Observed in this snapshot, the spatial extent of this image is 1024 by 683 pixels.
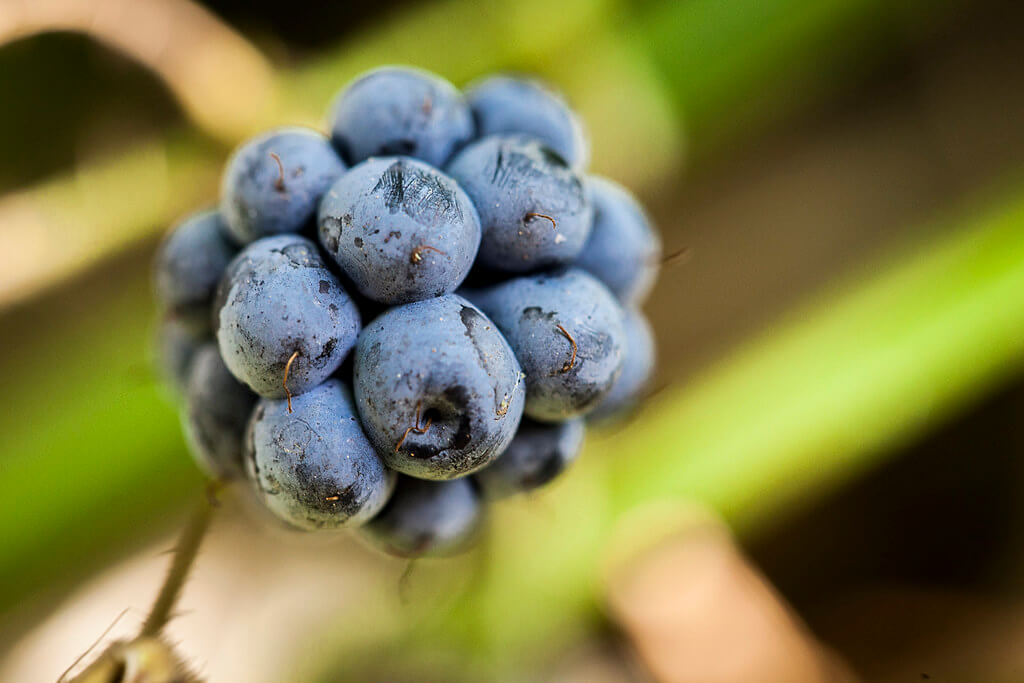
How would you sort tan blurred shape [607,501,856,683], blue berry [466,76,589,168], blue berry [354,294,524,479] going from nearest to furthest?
blue berry [354,294,524,479], blue berry [466,76,589,168], tan blurred shape [607,501,856,683]

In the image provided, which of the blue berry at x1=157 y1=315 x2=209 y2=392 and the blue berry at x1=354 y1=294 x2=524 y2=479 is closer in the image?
the blue berry at x1=354 y1=294 x2=524 y2=479

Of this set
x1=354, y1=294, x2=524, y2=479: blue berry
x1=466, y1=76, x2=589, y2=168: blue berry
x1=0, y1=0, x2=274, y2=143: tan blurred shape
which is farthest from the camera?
x1=0, y1=0, x2=274, y2=143: tan blurred shape

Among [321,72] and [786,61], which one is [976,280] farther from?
[321,72]

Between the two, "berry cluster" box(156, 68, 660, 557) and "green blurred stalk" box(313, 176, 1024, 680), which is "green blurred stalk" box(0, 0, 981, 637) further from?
"berry cluster" box(156, 68, 660, 557)

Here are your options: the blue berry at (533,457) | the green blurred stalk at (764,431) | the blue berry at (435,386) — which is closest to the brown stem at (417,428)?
the blue berry at (435,386)

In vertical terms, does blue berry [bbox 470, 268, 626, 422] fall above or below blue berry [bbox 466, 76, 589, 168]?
below

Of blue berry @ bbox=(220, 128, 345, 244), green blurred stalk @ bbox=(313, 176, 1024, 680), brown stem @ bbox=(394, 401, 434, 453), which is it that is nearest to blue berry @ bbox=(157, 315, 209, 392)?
blue berry @ bbox=(220, 128, 345, 244)

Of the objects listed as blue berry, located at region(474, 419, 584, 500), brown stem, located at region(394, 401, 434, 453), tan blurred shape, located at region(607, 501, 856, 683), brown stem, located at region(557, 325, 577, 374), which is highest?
brown stem, located at region(557, 325, 577, 374)

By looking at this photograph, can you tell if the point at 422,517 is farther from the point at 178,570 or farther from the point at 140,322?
the point at 140,322
